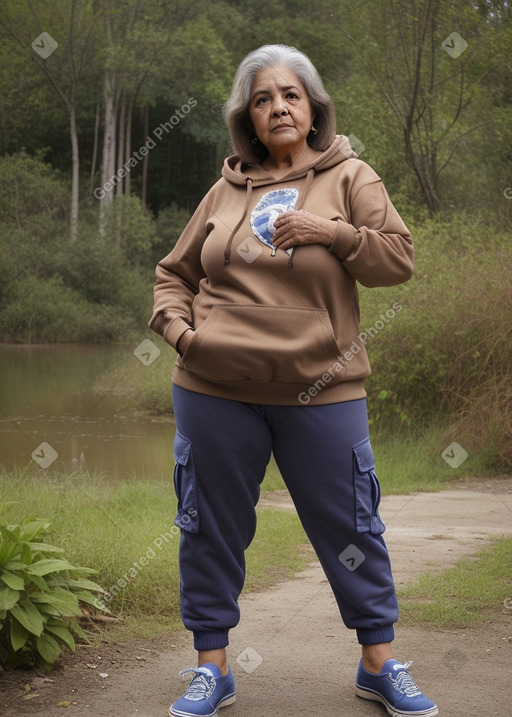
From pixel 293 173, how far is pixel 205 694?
142cm

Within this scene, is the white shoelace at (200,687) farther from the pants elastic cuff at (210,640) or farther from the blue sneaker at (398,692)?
the blue sneaker at (398,692)

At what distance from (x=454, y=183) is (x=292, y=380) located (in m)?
19.4

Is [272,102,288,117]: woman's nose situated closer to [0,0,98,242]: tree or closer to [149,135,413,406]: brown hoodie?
[149,135,413,406]: brown hoodie

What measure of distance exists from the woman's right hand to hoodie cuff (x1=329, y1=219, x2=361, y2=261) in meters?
0.44

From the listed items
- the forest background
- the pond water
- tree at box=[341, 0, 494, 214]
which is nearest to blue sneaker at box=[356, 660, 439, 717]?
the pond water

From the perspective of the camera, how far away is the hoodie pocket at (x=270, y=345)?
8.46ft

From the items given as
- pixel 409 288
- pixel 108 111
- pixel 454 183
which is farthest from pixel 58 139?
pixel 409 288

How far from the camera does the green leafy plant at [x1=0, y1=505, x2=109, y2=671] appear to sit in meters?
2.91

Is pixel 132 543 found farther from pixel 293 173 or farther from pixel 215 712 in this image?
pixel 293 173

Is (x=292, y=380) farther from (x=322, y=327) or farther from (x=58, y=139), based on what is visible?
(x=58, y=139)

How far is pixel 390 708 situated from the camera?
8.80 ft

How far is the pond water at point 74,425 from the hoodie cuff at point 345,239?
486 centimetres

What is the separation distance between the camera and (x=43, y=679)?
300 cm

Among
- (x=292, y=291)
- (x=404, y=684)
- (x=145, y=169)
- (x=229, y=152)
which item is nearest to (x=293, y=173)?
(x=292, y=291)
